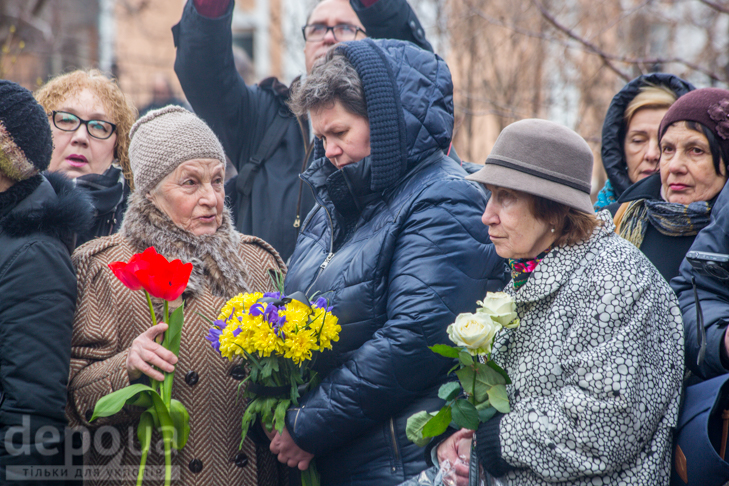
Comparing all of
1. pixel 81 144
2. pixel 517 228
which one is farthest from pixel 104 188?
pixel 517 228

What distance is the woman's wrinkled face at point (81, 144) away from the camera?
3.30 metres

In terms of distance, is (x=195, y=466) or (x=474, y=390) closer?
(x=474, y=390)

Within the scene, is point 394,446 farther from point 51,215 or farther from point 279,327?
point 51,215

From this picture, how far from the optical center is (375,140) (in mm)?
2520

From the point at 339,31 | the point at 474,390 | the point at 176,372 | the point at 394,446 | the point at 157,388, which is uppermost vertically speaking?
the point at 339,31

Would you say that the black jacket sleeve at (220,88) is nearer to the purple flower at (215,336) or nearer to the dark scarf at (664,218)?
the purple flower at (215,336)

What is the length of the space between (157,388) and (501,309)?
1.21 m

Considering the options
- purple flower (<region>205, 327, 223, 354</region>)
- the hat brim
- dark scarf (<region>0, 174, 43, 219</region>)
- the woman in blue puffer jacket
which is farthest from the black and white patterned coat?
dark scarf (<region>0, 174, 43, 219</region>)

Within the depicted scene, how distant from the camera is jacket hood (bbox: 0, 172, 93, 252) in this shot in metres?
2.41

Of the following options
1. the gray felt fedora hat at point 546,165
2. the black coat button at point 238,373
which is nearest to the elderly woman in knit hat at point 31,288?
the black coat button at point 238,373

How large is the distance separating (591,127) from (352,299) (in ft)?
16.8

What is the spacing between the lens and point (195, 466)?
256cm

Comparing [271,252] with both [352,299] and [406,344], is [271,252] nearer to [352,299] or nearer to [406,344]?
[352,299]

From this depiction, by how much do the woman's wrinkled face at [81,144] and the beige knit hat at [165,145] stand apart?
1.71 feet
